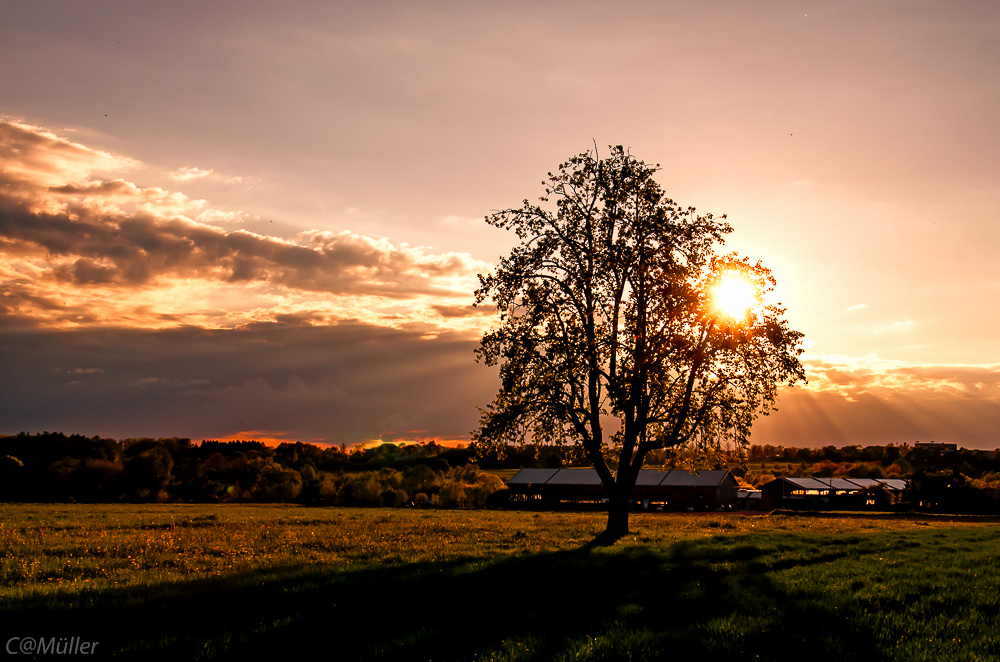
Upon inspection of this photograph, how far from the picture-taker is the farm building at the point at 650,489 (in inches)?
3905

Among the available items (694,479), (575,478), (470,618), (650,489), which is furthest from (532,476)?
(470,618)

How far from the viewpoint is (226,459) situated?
136 m

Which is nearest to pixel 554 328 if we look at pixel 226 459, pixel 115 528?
pixel 115 528

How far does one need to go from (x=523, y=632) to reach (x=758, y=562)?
43.2 feet

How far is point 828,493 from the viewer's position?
115 metres

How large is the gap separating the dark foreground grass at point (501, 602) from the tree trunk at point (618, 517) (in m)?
7.37

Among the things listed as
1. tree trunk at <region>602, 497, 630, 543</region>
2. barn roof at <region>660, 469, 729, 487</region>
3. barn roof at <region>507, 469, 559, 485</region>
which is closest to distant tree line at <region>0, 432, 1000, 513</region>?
barn roof at <region>507, 469, 559, 485</region>

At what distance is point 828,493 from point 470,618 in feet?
392

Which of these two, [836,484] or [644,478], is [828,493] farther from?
[644,478]

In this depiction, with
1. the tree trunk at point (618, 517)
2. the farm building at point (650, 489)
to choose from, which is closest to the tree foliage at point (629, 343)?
the tree trunk at point (618, 517)

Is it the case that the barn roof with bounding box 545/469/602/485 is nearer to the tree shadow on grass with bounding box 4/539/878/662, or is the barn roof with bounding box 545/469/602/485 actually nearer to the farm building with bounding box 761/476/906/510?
the farm building with bounding box 761/476/906/510

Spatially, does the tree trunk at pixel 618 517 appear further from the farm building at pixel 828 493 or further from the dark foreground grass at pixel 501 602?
the farm building at pixel 828 493

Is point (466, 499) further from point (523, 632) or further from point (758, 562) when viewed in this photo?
point (523, 632)

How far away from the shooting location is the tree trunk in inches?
1300
